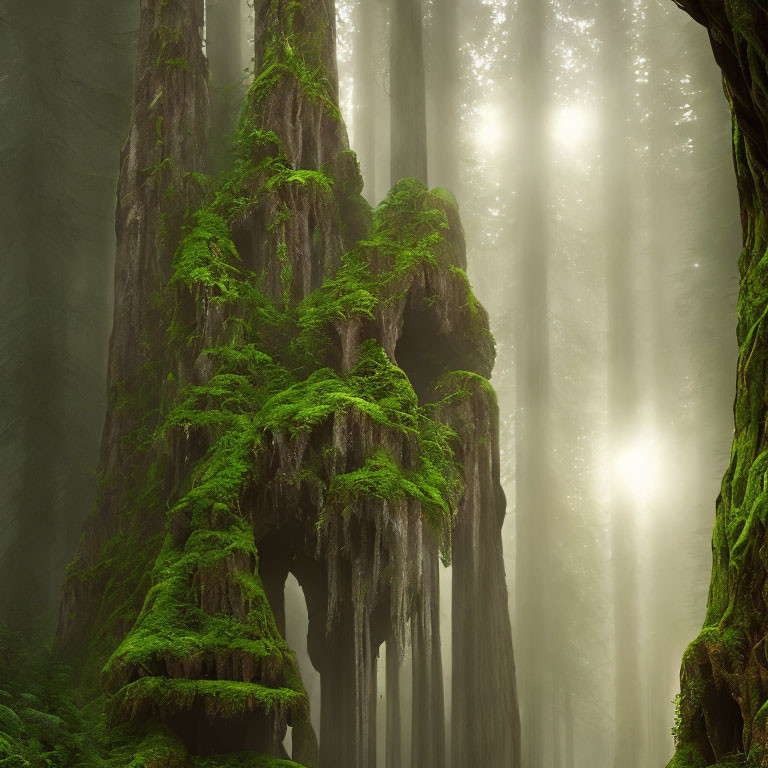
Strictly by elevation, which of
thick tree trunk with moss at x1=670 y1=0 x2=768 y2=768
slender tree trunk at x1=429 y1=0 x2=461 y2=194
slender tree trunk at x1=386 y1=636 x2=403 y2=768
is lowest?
slender tree trunk at x1=386 y1=636 x2=403 y2=768

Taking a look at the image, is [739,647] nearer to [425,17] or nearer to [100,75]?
[100,75]

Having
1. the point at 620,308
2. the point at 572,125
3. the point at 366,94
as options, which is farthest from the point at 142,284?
the point at 572,125

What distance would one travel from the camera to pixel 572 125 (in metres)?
34.0

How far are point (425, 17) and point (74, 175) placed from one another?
15870 millimetres

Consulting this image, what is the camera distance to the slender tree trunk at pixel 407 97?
65.4ft

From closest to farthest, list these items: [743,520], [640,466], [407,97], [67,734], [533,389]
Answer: [67,734] → [743,520] → [407,97] → [533,389] → [640,466]

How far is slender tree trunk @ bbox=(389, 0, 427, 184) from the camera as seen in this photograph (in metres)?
19.9

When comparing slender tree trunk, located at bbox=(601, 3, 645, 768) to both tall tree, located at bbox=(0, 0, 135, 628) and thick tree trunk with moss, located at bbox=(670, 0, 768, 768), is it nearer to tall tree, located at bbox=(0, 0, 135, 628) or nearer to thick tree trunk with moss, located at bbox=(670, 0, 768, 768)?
tall tree, located at bbox=(0, 0, 135, 628)

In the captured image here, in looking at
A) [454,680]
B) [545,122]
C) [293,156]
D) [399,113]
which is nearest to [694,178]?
[545,122]

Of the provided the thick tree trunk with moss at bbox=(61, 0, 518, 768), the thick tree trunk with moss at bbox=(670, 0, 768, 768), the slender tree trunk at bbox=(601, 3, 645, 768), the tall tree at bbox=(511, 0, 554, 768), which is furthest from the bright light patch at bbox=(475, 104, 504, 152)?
the thick tree trunk with moss at bbox=(670, 0, 768, 768)

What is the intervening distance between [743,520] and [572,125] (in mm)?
28462

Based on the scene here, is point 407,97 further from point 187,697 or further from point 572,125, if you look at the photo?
point 187,697

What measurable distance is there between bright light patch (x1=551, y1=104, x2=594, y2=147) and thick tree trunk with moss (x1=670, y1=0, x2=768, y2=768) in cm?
2570

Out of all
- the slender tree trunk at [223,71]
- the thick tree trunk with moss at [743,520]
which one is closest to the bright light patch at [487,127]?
the slender tree trunk at [223,71]
